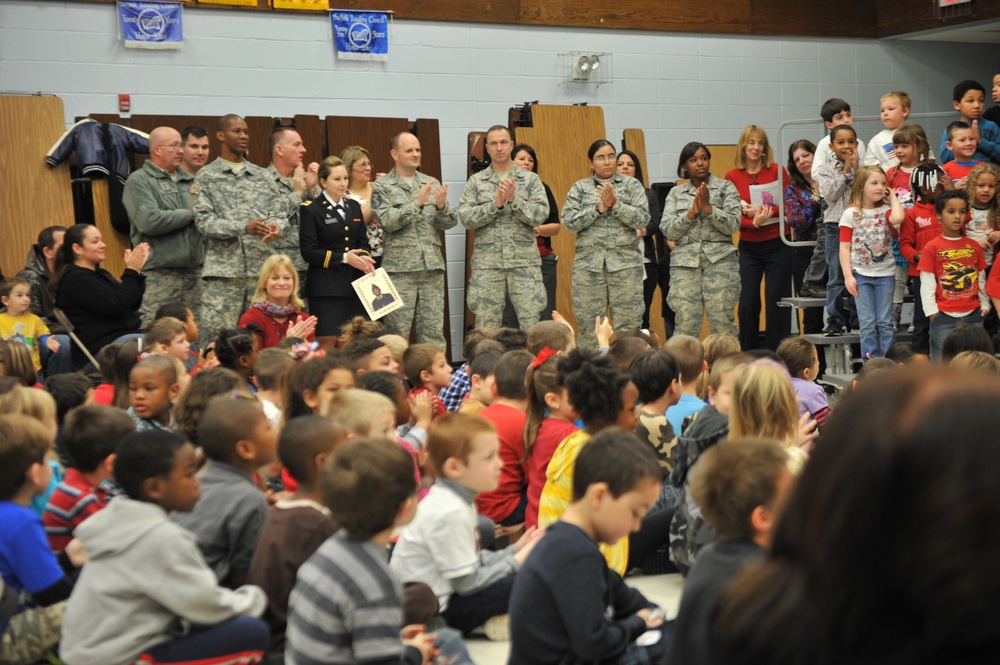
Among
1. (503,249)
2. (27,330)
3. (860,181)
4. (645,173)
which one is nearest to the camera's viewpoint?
(27,330)

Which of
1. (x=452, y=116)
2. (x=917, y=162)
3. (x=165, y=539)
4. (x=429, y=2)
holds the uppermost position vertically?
(x=429, y=2)

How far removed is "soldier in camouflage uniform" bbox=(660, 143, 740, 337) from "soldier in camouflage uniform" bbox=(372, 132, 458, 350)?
5.06 ft

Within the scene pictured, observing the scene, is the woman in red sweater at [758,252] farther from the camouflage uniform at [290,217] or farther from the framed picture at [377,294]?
the camouflage uniform at [290,217]

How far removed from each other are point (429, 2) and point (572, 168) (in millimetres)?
1737

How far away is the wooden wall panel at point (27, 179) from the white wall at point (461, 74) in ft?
1.90

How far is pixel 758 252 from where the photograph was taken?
728 cm

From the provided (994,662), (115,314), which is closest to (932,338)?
(115,314)

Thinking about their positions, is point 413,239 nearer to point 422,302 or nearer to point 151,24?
point 422,302

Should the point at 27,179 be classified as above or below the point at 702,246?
above

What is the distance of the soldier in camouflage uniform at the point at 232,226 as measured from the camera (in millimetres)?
6121

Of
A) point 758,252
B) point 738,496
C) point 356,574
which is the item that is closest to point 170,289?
point 758,252

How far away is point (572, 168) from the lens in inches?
328

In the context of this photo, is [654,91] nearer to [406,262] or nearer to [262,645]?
[406,262]

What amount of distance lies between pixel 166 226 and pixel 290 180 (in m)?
0.82
